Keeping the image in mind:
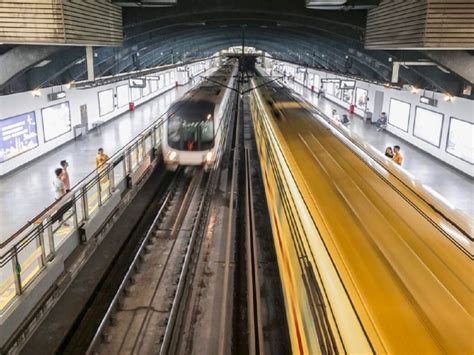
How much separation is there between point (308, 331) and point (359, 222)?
1.12 meters

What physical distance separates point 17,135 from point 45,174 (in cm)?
189

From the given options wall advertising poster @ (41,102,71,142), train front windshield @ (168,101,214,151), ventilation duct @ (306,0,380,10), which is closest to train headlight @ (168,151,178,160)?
train front windshield @ (168,101,214,151)

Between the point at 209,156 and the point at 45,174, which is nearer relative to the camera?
the point at 209,156

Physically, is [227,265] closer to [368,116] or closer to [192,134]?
[192,134]

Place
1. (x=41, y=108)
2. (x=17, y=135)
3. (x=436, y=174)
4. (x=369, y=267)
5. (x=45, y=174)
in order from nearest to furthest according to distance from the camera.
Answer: (x=369, y=267)
(x=45, y=174)
(x=17, y=135)
(x=436, y=174)
(x=41, y=108)

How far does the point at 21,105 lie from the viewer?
14.6 metres

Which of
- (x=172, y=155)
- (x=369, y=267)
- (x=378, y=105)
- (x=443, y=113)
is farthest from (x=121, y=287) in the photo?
(x=378, y=105)

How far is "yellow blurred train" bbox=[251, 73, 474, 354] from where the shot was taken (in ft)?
7.84

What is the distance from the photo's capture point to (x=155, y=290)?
24.0ft

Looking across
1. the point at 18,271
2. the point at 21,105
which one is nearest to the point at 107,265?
the point at 18,271

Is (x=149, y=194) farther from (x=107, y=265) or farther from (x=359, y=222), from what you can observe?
(x=359, y=222)

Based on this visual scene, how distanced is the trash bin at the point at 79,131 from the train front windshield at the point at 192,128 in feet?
25.5

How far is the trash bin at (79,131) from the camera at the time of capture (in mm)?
19047

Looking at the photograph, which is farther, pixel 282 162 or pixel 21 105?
pixel 21 105
